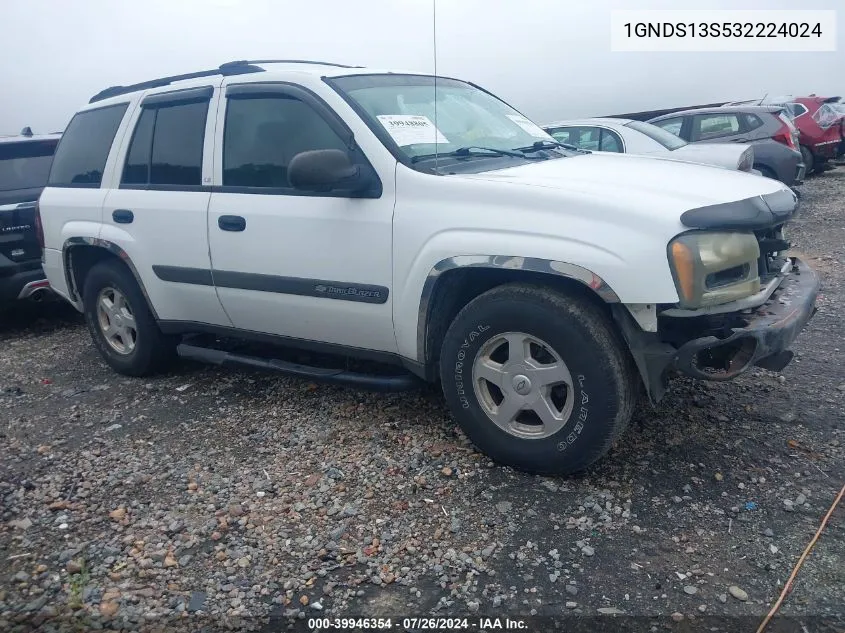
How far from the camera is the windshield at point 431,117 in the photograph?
3549 mm

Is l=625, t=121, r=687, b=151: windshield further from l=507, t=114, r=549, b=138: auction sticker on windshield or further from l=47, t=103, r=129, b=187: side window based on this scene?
l=47, t=103, r=129, b=187: side window

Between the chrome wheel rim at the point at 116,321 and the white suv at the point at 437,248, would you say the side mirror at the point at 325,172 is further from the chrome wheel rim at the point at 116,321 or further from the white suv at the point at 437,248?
the chrome wheel rim at the point at 116,321

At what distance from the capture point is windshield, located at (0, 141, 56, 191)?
6.39 metres

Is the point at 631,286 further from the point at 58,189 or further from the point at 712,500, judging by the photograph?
the point at 58,189

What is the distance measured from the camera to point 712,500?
2945 mm

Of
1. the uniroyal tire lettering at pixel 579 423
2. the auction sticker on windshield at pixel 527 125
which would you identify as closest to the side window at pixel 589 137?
the auction sticker on windshield at pixel 527 125

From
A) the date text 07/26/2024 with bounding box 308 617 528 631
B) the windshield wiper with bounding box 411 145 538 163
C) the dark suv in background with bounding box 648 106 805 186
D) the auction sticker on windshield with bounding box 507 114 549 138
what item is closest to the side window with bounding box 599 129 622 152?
the dark suv in background with bounding box 648 106 805 186

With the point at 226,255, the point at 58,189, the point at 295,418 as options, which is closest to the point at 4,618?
the point at 295,418

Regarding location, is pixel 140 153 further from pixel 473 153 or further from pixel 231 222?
pixel 473 153

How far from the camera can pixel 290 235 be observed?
3.65 metres

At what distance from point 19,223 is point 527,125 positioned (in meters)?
4.39

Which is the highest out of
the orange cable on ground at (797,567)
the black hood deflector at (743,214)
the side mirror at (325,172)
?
the side mirror at (325,172)

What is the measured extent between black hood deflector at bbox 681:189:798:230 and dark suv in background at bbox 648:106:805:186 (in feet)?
24.4

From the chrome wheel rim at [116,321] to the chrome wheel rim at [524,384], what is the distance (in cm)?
262
